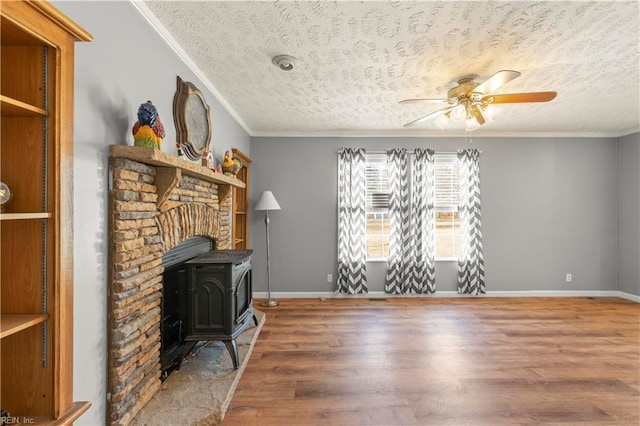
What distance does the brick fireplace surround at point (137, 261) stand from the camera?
1.47 metres

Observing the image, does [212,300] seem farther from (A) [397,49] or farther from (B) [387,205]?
(B) [387,205]

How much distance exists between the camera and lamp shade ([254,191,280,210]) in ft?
13.1

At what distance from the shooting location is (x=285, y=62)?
Result: 7.41 ft

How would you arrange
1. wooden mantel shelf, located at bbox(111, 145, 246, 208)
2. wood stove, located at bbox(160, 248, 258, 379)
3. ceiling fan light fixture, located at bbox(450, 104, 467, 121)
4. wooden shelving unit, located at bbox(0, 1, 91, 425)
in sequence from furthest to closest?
ceiling fan light fixture, located at bbox(450, 104, 467, 121) < wood stove, located at bbox(160, 248, 258, 379) < wooden mantel shelf, located at bbox(111, 145, 246, 208) < wooden shelving unit, located at bbox(0, 1, 91, 425)

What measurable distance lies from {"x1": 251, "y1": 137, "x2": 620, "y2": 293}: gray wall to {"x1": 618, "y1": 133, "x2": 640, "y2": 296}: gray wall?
82 mm

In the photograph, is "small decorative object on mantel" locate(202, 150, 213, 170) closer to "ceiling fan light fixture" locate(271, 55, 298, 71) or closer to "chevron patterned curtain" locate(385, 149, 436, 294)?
"ceiling fan light fixture" locate(271, 55, 298, 71)

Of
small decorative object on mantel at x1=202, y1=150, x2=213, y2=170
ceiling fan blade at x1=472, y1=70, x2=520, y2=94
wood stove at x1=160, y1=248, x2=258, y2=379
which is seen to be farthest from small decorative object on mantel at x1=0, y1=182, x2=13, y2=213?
ceiling fan blade at x1=472, y1=70, x2=520, y2=94

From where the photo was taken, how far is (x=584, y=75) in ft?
8.35

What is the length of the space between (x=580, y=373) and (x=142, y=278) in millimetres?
3385

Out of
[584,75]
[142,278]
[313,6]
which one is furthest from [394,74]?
[142,278]

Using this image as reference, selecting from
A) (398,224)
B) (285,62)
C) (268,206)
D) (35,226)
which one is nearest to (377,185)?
(398,224)

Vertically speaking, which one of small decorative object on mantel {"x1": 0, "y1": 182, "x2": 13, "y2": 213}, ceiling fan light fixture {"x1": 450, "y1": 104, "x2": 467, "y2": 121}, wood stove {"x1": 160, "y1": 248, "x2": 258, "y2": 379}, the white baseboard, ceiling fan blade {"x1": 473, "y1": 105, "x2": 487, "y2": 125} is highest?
ceiling fan light fixture {"x1": 450, "y1": 104, "x2": 467, "y2": 121}

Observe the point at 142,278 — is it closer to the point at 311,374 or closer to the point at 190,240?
the point at 190,240

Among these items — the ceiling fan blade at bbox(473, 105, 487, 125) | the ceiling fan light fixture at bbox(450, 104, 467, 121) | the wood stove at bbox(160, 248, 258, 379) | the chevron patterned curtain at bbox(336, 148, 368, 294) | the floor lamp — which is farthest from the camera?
the chevron patterned curtain at bbox(336, 148, 368, 294)
